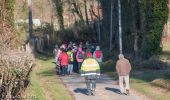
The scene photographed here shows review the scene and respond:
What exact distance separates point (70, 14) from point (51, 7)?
12.2 ft

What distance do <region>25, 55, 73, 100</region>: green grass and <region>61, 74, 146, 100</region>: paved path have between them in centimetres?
44

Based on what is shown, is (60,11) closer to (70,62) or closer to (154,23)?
(70,62)

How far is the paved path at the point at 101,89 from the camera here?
24562mm

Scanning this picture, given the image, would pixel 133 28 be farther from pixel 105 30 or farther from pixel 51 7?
pixel 51 7

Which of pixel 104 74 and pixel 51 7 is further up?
pixel 51 7

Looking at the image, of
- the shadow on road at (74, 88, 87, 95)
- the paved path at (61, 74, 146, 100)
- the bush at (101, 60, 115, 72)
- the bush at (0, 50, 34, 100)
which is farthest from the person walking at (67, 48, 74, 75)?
the bush at (0, 50, 34, 100)

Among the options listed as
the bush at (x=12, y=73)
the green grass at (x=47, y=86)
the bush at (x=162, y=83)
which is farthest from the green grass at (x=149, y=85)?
the bush at (x=12, y=73)

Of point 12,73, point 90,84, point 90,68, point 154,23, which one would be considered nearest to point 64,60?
point 154,23

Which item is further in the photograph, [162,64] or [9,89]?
[162,64]

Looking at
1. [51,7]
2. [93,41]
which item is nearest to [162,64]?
[93,41]

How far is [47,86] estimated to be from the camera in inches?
1153

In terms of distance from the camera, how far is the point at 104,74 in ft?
118

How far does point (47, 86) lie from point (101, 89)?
2.93m

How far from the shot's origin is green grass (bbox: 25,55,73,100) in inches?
944
